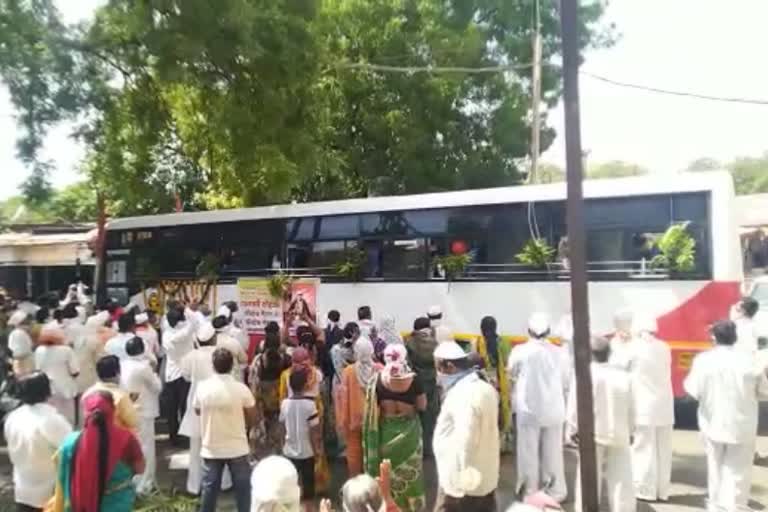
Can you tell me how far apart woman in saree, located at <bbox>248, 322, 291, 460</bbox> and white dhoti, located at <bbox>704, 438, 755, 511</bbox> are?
350cm

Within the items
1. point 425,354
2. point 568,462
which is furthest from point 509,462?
point 425,354

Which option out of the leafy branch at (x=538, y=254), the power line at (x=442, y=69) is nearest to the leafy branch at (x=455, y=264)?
the leafy branch at (x=538, y=254)

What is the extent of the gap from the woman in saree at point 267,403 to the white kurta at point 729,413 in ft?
11.1

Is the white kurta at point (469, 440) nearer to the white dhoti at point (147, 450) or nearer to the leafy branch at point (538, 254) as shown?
the white dhoti at point (147, 450)

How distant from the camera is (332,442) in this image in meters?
7.89

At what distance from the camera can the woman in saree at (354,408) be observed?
596cm

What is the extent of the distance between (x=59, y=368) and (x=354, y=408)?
308cm

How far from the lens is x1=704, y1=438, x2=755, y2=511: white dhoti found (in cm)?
567

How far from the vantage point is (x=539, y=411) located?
6203mm

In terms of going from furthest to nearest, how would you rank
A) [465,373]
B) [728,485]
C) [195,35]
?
1. [195,35]
2. [728,485]
3. [465,373]

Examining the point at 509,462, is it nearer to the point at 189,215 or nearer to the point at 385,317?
the point at 385,317

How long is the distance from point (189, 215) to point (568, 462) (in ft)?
27.4

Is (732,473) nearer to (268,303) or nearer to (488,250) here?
(488,250)

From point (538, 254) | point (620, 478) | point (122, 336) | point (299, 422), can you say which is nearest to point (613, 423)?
point (620, 478)
